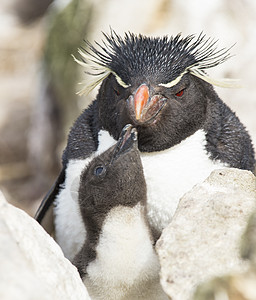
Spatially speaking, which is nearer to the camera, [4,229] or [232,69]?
[4,229]

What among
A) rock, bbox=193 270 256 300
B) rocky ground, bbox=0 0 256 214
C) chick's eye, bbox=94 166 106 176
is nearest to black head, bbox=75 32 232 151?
chick's eye, bbox=94 166 106 176

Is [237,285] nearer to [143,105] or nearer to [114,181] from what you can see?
[114,181]

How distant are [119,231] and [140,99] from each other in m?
0.60

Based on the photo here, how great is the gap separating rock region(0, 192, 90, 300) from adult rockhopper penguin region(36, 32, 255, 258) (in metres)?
0.74

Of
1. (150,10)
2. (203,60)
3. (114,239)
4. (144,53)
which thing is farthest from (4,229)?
(150,10)

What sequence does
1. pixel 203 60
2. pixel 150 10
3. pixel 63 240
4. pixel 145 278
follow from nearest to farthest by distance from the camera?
1. pixel 145 278
2. pixel 203 60
3. pixel 63 240
4. pixel 150 10

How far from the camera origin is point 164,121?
3.03 meters

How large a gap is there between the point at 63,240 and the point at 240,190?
137 centimetres

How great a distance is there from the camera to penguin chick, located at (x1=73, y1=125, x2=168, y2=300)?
2.82m

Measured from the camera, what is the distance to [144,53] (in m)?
3.15

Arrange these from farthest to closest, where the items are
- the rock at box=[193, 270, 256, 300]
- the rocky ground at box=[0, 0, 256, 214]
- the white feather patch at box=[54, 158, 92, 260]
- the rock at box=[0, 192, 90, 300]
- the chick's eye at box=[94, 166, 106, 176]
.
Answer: the rocky ground at box=[0, 0, 256, 214], the white feather patch at box=[54, 158, 92, 260], the chick's eye at box=[94, 166, 106, 176], the rock at box=[193, 270, 256, 300], the rock at box=[0, 192, 90, 300]

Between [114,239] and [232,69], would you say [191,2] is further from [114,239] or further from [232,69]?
[114,239]

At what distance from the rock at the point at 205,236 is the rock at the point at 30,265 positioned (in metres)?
0.36

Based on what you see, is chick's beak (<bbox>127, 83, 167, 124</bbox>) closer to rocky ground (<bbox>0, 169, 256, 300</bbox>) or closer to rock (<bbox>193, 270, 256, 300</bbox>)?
rocky ground (<bbox>0, 169, 256, 300</bbox>)
